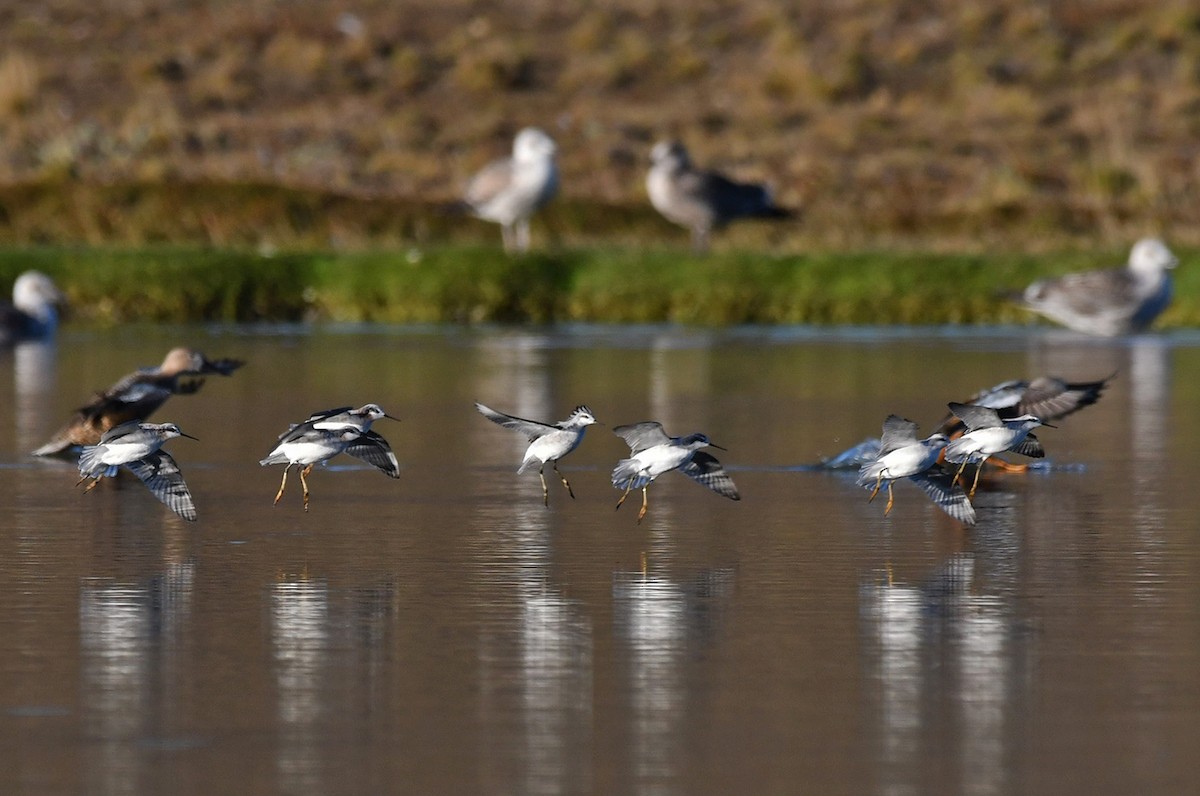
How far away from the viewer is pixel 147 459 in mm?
10914

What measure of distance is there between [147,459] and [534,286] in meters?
18.0

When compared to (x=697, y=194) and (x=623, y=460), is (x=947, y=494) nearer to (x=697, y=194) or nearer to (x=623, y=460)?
(x=623, y=460)

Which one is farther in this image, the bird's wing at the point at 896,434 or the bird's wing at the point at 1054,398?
the bird's wing at the point at 1054,398

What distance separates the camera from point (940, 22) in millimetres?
57469

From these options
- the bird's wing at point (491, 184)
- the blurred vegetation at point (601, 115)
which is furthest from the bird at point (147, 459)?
the blurred vegetation at point (601, 115)

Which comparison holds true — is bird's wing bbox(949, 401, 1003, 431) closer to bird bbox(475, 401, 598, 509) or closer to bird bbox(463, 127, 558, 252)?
bird bbox(475, 401, 598, 509)

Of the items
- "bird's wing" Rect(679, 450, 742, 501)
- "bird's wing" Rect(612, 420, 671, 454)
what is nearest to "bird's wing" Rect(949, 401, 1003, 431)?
"bird's wing" Rect(679, 450, 742, 501)

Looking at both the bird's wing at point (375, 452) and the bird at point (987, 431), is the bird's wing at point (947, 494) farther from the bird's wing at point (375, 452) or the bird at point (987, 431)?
the bird's wing at point (375, 452)

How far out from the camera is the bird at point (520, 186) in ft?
102

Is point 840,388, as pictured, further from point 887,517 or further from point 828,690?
point 828,690

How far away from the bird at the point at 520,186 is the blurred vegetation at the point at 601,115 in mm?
1599

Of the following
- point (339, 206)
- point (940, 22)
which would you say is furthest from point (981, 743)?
point (940, 22)

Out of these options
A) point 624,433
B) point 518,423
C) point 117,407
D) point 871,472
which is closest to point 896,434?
point 871,472

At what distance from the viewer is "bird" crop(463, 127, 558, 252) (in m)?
30.9
